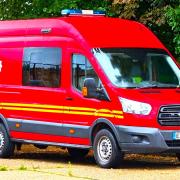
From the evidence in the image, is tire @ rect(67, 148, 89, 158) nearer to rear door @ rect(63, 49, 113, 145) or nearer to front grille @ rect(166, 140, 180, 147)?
rear door @ rect(63, 49, 113, 145)

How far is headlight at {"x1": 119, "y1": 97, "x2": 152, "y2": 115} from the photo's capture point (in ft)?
48.5

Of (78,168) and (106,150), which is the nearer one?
(106,150)

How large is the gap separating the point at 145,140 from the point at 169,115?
1.94 feet

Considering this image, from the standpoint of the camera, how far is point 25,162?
16.9 metres

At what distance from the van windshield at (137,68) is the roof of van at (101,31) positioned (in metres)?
0.17

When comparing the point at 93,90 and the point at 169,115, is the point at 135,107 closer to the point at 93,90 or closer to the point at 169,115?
the point at 169,115

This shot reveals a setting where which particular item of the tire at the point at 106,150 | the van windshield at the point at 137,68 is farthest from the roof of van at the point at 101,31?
the tire at the point at 106,150

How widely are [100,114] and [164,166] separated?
62.2 inches

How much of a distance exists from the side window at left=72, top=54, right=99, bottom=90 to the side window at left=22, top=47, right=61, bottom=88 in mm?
450

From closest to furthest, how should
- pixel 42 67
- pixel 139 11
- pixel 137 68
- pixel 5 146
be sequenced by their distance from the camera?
1. pixel 137 68
2. pixel 42 67
3. pixel 5 146
4. pixel 139 11

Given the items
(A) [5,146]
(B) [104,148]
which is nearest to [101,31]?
(B) [104,148]

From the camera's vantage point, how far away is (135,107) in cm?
1484

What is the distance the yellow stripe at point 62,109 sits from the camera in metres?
15.2

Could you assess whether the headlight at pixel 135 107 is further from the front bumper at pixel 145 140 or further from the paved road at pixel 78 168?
the paved road at pixel 78 168
